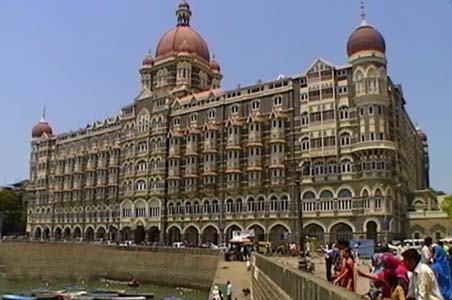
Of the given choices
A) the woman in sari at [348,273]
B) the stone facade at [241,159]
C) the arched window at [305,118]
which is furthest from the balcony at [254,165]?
the woman in sari at [348,273]

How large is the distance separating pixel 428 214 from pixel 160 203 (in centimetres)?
3792

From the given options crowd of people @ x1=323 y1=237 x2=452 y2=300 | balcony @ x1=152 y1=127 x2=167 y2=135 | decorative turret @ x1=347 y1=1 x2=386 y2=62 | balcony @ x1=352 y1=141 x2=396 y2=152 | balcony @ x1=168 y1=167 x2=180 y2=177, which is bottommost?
crowd of people @ x1=323 y1=237 x2=452 y2=300

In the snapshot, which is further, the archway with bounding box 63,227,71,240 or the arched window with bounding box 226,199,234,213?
the archway with bounding box 63,227,71,240

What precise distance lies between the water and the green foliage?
139 ft

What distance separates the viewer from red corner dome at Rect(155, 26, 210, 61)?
88.1 meters

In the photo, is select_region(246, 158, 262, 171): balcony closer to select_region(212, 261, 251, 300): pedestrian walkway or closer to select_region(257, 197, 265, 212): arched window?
select_region(257, 197, 265, 212): arched window

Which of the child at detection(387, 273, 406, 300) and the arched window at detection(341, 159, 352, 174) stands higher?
the arched window at detection(341, 159, 352, 174)

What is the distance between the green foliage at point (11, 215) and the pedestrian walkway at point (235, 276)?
77.1 metres

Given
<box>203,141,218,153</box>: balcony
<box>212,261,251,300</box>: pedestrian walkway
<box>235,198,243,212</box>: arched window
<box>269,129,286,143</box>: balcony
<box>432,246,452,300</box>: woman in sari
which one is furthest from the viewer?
<box>203,141,218,153</box>: balcony

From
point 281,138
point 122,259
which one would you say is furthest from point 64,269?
point 281,138

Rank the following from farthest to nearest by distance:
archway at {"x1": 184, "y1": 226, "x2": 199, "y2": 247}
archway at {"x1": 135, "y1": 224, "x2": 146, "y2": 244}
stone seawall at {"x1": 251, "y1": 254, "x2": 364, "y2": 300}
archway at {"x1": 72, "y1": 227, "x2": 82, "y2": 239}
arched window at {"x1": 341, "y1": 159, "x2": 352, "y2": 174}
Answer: archway at {"x1": 72, "y1": 227, "x2": 82, "y2": 239}, archway at {"x1": 135, "y1": 224, "x2": 146, "y2": 244}, archway at {"x1": 184, "y1": 226, "x2": 199, "y2": 247}, arched window at {"x1": 341, "y1": 159, "x2": 352, "y2": 174}, stone seawall at {"x1": 251, "y1": 254, "x2": 364, "y2": 300}

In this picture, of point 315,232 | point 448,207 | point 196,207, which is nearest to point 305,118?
point 315,232

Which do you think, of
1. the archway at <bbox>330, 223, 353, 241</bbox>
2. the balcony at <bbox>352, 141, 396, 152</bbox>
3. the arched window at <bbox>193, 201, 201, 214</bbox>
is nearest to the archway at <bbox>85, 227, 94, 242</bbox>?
the arched window at <bbox>193, 201, 201, 214</bbox>

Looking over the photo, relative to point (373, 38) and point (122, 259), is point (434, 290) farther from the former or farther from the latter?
point (122, 259)
